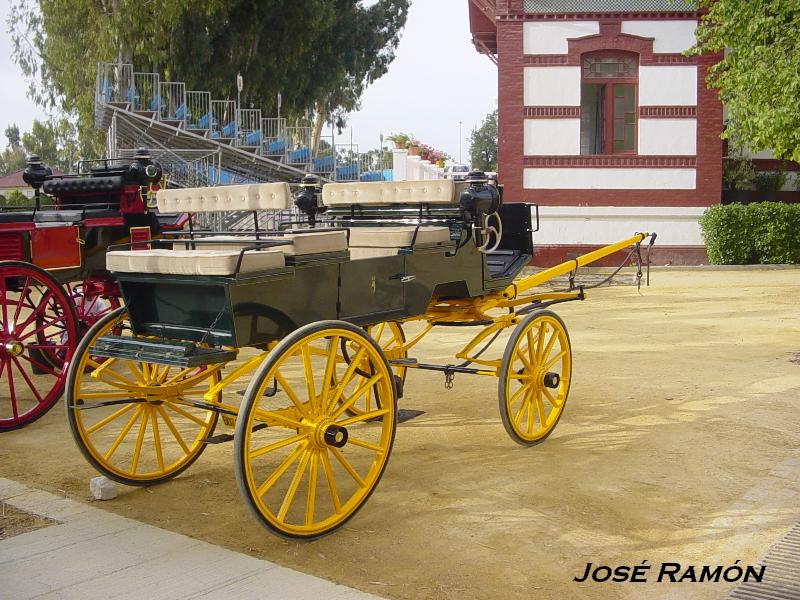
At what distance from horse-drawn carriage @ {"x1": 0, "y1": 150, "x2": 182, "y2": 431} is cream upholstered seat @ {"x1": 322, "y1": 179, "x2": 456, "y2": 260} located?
2348mm

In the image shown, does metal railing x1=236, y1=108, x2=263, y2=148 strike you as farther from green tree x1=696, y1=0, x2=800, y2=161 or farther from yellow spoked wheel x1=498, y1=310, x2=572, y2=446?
yellow spoked wheel x1=498, y1=310, x2=572, y2=446

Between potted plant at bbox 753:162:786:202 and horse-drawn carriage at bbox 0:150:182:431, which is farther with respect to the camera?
potted plant at bbox 753:162:786:202

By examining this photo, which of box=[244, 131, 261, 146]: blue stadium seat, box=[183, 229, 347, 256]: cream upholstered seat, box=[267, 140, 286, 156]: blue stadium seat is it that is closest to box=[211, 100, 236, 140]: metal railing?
box=[244, 131, 261, 146]: blue stadium seat

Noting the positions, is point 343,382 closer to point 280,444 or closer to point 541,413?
point 280,444

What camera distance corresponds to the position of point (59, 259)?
7.50 metres

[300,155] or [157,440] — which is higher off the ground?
[300,155]

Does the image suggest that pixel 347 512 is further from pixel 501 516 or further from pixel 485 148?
pixel 485 148

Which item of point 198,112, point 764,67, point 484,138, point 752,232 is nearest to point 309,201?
point 764,67

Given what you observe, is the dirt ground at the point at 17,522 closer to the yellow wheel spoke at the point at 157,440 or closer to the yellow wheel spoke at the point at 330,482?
the yellow wheel spoke at the point at 157,440

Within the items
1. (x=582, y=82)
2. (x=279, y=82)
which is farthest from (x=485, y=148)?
(x=582, y=82)

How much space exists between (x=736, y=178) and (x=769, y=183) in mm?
763

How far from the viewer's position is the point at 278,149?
2722cm

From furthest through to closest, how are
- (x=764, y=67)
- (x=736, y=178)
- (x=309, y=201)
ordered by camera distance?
(x=736, y=178), (x=764, y=67), (x=309, y=201)

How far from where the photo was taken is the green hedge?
18156 millimetres
